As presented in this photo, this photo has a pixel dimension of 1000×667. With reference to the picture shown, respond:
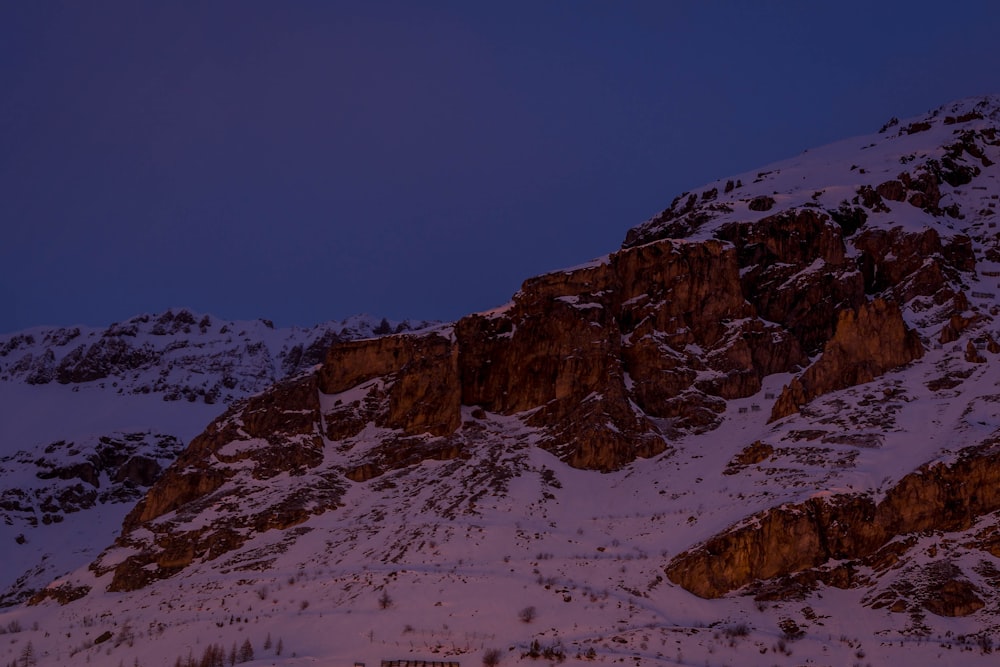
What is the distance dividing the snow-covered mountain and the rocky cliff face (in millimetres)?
192

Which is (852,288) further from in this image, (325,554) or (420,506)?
(325,554)

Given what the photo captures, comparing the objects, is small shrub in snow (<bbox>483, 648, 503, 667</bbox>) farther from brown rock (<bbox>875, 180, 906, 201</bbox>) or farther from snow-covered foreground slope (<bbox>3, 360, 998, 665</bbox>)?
brown rock (<bbox>875, 180, 906, 201</bbox>)

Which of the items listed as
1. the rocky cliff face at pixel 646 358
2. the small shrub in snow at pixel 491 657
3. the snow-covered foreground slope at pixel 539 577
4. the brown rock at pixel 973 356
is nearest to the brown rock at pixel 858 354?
the rocky cliff face at pixel 646 358

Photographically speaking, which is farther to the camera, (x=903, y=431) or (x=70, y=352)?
(x=70, y=352)

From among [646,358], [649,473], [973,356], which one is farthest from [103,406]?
[973,356]

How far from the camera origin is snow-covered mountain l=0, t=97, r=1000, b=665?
108 feet

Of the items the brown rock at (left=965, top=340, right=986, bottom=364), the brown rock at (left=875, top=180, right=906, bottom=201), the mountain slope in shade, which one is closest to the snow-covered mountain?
the brown rock at (left=875, top=180, right=906, bottom=201)

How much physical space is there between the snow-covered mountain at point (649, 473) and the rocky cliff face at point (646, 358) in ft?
0.63

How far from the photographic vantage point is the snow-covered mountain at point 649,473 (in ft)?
108

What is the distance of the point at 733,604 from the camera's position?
1362 inches

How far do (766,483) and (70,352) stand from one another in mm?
94560

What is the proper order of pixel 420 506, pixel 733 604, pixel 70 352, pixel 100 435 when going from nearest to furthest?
pixel 733 604 → pixel 420 506 → pixel 100 435 → pixel 70 352

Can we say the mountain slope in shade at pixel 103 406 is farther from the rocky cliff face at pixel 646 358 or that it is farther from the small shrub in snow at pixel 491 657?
the small shrub in snow at pixel 491 657

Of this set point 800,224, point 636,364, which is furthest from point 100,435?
point 800,224
